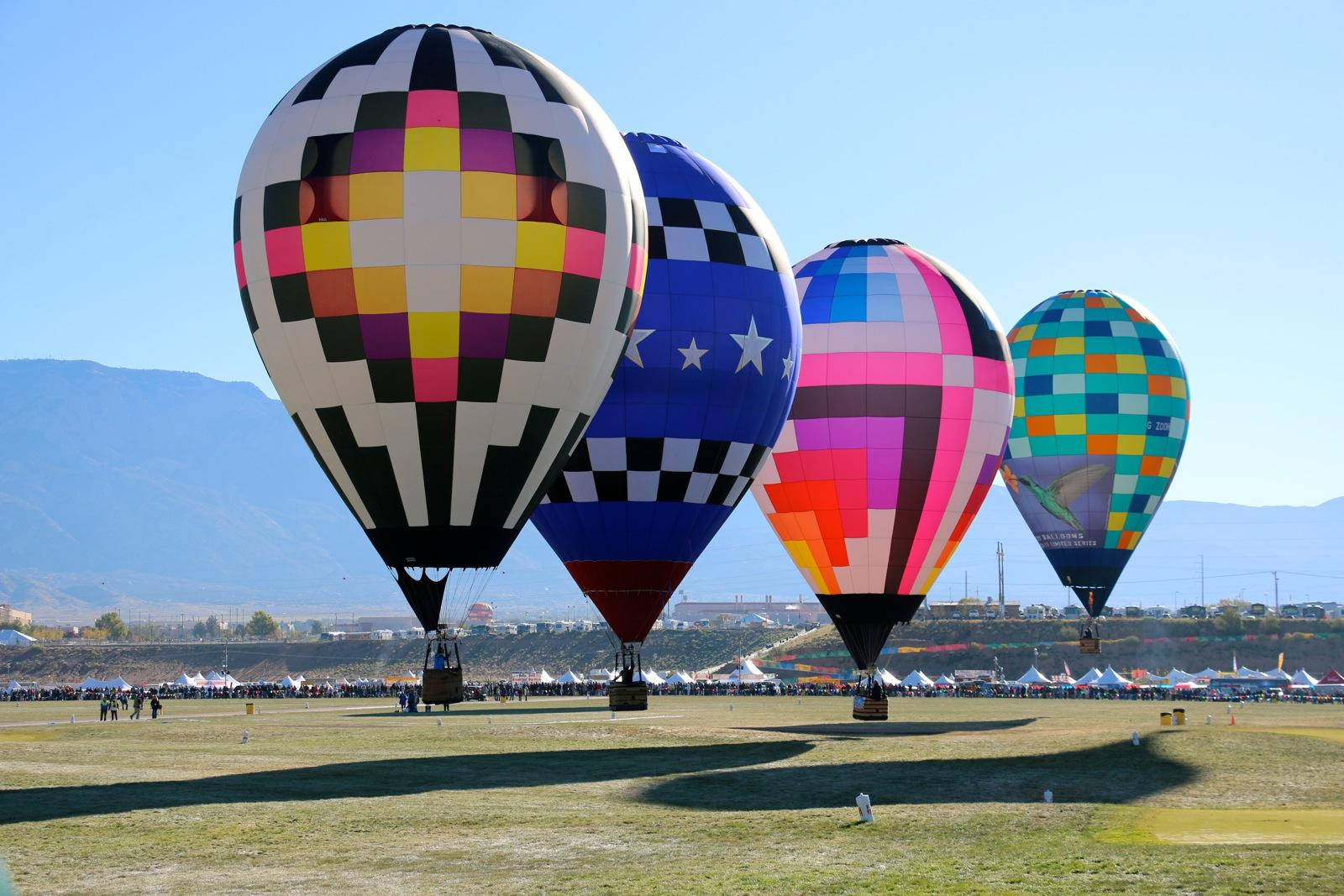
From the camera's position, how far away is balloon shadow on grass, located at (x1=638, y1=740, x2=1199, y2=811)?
32.4 meters

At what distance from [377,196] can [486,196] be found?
2.24m

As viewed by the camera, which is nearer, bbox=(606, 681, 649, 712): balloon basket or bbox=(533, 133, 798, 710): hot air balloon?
bbox=(533, 133, 798, 710): hot air balloon

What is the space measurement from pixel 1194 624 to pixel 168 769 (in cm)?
11191

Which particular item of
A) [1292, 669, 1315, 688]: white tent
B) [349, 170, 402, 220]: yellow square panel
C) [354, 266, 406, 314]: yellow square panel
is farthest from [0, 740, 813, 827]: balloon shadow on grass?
[1292, 669, 1315, 688]: white tent

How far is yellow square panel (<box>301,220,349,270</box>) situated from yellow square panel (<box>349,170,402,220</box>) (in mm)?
428

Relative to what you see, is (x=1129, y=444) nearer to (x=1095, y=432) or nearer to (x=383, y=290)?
(x=1095, y=432)

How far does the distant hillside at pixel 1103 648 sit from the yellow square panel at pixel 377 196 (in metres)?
90.8

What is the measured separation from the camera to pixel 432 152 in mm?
33688

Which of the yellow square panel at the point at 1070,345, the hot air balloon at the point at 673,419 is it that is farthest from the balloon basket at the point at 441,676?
the yellow square panel at the point at 1070,345

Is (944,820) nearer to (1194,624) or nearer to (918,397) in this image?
(918,397)

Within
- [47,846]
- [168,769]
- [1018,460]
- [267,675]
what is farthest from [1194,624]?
[47,846]

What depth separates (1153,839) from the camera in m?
27.0

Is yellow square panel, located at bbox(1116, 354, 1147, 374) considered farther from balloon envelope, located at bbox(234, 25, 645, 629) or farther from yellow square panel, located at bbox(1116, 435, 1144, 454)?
balloon envelope, located at bbox(234, 25, 645, 629)

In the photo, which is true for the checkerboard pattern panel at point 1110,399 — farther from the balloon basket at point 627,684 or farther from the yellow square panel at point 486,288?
the yellow square panel at point 486,288
